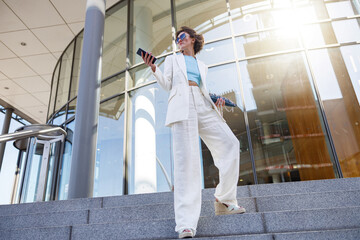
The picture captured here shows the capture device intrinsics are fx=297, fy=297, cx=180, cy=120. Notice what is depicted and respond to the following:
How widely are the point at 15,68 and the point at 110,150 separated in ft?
21.3

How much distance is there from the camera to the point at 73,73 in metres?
9.16

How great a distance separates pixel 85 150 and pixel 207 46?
3528 millimetres

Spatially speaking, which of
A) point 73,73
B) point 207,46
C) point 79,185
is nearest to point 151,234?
point 79,185

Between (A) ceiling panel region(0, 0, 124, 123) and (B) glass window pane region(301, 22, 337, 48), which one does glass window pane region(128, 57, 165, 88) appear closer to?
(A) ceiling panel region(0, 0, 124, 123)

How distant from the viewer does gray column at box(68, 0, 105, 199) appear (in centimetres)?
466

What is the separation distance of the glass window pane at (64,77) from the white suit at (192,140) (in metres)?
7.27

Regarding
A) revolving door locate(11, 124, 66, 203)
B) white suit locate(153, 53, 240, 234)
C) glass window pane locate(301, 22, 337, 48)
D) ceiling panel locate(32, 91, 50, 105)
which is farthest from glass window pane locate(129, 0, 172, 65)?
ceiling panel locate(32, 91, 50, 105)

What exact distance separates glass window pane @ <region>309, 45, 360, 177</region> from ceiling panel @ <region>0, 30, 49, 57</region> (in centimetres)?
798

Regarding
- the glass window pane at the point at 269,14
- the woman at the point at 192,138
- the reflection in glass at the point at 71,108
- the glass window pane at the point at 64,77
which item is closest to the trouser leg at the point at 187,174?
the woman at the point at 192,138

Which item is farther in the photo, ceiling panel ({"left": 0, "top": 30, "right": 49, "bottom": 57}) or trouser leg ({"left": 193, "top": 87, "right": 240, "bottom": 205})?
ceiling panel ({"left": 0, "top": 30, "right": 49, "bottom": 57})

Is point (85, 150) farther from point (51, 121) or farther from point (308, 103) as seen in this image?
point (51, 121)

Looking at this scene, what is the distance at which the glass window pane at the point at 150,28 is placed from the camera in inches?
282

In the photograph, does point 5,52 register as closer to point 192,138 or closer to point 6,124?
point 6,124

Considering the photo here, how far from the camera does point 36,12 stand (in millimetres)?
8211
